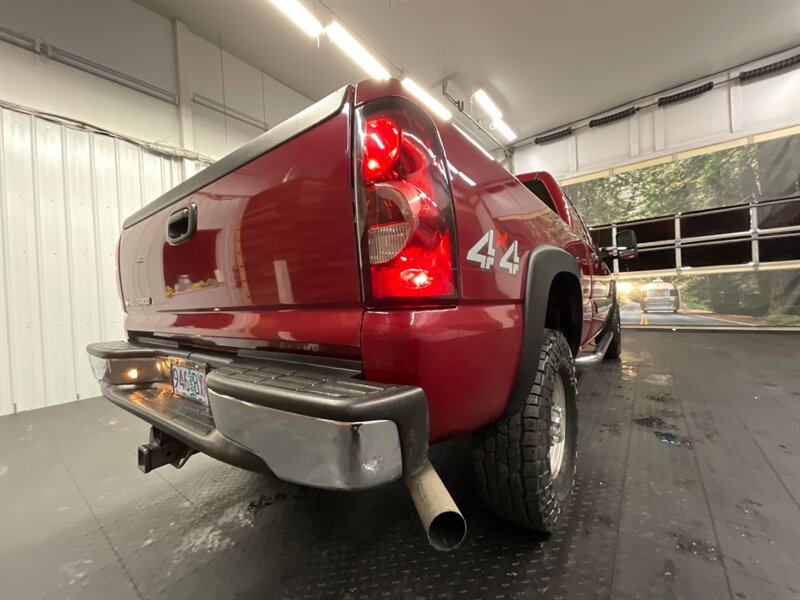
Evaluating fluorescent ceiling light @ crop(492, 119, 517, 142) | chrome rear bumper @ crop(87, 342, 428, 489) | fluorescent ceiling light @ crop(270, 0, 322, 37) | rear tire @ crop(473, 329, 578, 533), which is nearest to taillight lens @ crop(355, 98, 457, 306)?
chrome rear bumper @ crop(87, 342, 428, 489)

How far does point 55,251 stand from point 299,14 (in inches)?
134

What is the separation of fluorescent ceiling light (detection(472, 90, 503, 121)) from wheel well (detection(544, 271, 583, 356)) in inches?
214

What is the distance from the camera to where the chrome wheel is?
133cm

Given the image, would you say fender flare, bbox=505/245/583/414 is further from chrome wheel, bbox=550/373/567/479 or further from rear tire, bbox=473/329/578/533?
chrome wheel, bbox=550/373/567/479

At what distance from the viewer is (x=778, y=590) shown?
0.93 metres

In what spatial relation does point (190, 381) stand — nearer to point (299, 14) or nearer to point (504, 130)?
point (299, 14)

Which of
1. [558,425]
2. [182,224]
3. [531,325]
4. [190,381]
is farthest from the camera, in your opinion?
[558,425]

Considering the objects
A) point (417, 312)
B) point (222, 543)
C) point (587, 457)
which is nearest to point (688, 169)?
point (587, 457)

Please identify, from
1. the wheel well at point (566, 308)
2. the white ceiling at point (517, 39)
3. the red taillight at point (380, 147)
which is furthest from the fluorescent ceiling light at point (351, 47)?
the red taillight at point (380, 147)

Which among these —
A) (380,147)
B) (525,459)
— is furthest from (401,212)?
(525,459)

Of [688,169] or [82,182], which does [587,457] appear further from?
[688,169]

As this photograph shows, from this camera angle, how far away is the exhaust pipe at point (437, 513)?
615mm

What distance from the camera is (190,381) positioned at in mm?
1086

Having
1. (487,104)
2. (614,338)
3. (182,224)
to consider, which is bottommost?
(614,338)
